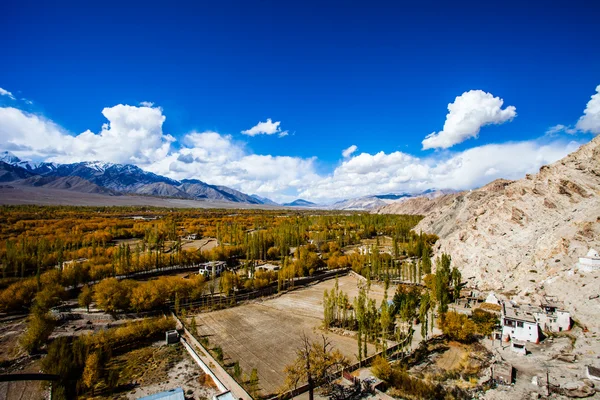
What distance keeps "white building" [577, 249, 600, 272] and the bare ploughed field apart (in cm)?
2509

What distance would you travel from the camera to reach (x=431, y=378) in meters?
26.1

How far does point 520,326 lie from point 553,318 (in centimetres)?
483

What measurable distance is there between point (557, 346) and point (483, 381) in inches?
452

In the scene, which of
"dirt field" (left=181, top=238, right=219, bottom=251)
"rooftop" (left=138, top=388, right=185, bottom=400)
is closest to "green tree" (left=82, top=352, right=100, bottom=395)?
"rooftop" (left=138, top=388, right=185, bottom=400)

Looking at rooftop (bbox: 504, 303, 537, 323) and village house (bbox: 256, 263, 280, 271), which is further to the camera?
village house (bbox: 256, 263, 280, 271)

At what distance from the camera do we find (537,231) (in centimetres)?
5162

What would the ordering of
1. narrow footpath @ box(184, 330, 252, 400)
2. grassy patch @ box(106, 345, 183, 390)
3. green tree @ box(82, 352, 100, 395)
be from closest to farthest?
narrow footpath @ box(184, 330, 252, 400) < green tree @ box(82, 352, 100, 395) < grassy patch @ box(106, 345, 183, 390)

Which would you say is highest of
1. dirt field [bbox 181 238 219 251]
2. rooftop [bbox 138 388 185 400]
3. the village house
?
dirt field [bbox 181 238 219 251]

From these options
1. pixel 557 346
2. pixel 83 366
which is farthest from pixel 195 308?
pixel 557 346

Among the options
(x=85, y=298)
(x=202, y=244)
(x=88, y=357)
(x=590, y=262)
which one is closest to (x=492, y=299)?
(x=590, y=262)

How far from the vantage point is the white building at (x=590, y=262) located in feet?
124

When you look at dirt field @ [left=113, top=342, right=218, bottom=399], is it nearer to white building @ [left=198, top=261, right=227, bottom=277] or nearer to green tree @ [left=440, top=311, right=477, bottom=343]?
green tree @ [left=440, top=311, right=477, bottom=343]

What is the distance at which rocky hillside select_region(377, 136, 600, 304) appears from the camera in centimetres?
4356

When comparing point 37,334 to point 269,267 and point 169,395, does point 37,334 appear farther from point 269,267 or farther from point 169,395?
point 269,267
